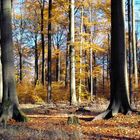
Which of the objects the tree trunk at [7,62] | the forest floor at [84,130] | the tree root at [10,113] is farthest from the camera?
the tree trunk at [7,62]

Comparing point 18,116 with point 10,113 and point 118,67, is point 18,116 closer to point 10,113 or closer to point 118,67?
point 10,113

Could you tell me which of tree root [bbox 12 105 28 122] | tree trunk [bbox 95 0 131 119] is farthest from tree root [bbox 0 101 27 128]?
tree trunk [bbox 95 0 131 119]

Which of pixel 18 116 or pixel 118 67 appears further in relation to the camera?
pixel 118 67

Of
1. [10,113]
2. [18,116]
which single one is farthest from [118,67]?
[10,113]

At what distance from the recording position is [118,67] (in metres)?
15.4

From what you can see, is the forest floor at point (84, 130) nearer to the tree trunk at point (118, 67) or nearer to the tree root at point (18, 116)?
the tree root at point (18, 116)

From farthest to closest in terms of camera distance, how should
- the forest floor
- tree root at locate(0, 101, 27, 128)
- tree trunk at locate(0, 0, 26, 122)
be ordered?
tree trunk at locate(0, 0, 26, 122) → tree root at locate(0, 101, 27, 128) → the forest floor

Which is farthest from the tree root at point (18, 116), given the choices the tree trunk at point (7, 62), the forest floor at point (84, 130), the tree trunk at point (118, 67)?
the tree trunk at point (118, 67)

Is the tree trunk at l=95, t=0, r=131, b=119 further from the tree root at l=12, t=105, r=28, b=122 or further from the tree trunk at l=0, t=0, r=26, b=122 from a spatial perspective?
the tree trunk at l=0, t=0, r=26, b=122

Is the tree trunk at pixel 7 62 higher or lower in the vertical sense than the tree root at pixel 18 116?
higher

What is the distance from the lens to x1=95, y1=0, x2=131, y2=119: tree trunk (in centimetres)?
1498

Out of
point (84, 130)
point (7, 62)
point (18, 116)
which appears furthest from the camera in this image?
point (7, 62)

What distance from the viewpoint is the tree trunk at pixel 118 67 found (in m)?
15.0

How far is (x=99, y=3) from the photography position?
33.3m
